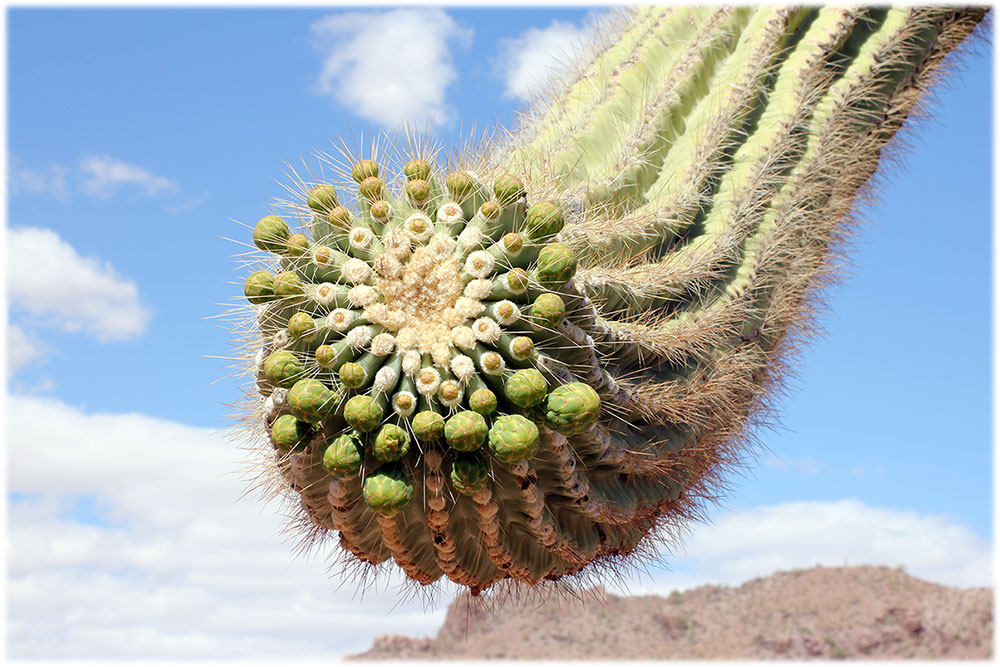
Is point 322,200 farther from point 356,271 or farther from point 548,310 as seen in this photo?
point 548,310

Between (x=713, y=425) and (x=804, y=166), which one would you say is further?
(x=804, y=166)

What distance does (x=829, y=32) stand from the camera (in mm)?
6348

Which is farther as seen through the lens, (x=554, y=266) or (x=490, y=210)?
(x=490, y=210)

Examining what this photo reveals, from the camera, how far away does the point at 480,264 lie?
12.3ft

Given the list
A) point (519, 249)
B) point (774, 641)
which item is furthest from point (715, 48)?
point (774, 641)

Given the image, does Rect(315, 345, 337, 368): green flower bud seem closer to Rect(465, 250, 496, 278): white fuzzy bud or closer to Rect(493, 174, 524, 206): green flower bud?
Rect(465, 250, 496, 278): white fuzzy bud

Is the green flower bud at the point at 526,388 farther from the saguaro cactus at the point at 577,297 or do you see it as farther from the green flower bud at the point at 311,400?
the green flower bud at the point at 311,400

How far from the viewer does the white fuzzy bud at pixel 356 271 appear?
12.3ft

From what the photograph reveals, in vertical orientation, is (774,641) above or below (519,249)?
above

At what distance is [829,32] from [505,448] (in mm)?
4315

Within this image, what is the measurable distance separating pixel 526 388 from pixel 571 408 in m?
0.23

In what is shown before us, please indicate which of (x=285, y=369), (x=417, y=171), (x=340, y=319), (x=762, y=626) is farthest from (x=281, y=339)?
(x=762, y=626)

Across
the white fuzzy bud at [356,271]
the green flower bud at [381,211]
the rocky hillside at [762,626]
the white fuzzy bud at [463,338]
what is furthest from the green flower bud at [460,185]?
the rocky hillside at [762,626]

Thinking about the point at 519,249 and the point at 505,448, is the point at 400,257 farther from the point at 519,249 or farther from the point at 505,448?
the point at 505,448
